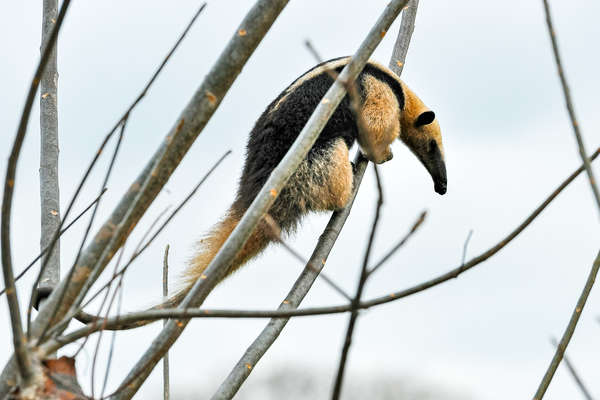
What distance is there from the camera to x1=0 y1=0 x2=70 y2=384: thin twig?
1.71 m

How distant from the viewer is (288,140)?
6113 millimetres

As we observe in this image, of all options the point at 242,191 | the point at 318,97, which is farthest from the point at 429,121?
the point at 242,191

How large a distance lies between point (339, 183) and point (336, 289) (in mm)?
4234

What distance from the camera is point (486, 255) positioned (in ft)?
6.72

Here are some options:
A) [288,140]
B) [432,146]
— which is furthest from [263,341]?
[432,146]

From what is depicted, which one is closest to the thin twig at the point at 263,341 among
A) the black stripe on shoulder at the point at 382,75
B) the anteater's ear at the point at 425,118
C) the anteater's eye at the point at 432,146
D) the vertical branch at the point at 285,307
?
the vertical branch at the point at 285,307

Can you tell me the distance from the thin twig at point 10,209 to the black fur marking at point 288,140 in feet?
13.4

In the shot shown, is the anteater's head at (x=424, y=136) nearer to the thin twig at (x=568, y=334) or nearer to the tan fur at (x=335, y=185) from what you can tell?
the tan fur at (x=335, y=185)

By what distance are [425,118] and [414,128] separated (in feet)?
0.64

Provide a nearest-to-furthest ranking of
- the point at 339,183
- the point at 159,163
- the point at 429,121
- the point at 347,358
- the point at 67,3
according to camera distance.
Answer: the point at 347,358 → the point at 67,3 → the point at 159,163 → the point at 339,183 → the point at 429,121

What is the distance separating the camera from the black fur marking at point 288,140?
6090 mm

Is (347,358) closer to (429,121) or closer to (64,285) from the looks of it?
A: (64,285)

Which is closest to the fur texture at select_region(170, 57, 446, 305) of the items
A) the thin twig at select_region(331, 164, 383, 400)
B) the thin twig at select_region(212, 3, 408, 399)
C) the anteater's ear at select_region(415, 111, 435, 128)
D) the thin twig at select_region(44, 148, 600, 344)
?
the anteater's ear at select_region(415, 111, 435, 128)

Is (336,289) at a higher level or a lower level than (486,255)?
lower
